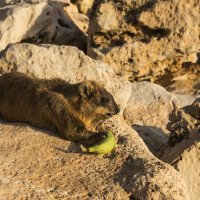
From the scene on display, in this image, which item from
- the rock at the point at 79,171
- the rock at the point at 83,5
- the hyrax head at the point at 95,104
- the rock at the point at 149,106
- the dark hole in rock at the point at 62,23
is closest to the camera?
the rock at the point at 79,171

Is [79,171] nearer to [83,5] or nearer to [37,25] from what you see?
[37,25]

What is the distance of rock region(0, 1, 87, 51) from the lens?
39.5ft

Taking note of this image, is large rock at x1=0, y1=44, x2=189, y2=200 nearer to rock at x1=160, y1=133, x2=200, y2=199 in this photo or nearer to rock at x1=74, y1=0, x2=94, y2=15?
rock at x1=160, y1=133, x2=200, y2=199

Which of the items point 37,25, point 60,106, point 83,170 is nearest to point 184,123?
point 60,106

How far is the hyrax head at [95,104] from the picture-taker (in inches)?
300

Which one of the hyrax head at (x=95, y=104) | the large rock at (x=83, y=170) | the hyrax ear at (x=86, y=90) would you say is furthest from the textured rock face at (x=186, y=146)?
the hyrax ear at (x=86, y=90)

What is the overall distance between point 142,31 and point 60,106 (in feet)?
15.2

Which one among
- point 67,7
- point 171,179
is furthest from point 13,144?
point 67,7

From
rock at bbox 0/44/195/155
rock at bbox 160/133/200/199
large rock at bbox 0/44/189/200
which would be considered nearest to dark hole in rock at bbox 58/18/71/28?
rock at bbox 0/44/195/155

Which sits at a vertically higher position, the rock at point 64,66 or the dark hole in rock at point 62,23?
the rock at point 64,66

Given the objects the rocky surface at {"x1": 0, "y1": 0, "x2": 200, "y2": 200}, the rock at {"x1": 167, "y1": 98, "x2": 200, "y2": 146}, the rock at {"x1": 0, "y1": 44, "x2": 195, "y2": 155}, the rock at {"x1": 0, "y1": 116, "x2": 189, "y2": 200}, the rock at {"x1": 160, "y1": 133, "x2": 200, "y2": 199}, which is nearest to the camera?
the rock at {"x1": 0, "y1": 116, "x2": 189, "y2": 200}

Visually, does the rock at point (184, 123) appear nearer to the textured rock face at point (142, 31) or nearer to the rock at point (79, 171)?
the rock at point (79, 171)

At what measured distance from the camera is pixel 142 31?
11758 millimetres

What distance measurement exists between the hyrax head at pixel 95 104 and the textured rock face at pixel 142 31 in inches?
158
